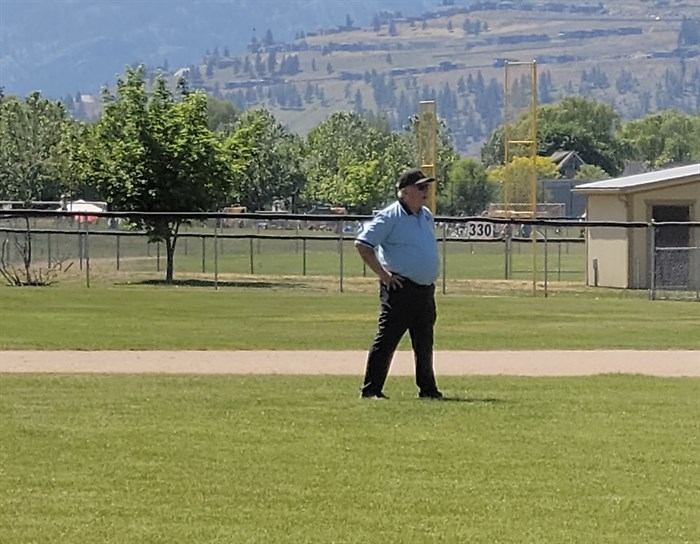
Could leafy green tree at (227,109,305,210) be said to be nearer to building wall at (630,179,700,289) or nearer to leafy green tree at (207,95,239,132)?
building wall at (630,179,700,289)

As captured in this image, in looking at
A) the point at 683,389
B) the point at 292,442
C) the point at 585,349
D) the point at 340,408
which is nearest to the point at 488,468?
the point at 292,442

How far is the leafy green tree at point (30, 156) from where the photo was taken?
82.6m

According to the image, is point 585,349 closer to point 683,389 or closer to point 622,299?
point 683,389

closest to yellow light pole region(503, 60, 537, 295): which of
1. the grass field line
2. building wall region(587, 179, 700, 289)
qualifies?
building wall region(587, 179, 700, 289)

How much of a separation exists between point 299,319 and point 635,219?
620 inches

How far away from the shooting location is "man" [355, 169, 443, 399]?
43.4 feet

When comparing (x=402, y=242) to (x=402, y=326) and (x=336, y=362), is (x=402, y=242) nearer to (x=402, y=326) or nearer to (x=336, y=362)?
(x=402, y=326)

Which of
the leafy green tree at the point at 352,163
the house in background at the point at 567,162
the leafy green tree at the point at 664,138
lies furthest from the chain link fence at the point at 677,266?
the leafy green tree at the point at 664,138

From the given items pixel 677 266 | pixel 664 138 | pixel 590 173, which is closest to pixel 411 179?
pixel 677 266

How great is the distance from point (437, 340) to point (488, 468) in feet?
38.8

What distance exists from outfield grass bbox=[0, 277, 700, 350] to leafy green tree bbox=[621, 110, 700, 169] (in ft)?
328

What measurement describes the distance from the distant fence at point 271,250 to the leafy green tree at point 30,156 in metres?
11.2

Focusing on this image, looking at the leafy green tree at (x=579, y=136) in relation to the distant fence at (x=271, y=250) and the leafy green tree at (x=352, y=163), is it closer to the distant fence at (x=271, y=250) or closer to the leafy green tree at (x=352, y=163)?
the leafy green tree at (x=352, y=163)

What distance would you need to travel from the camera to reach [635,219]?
39.8 meters
